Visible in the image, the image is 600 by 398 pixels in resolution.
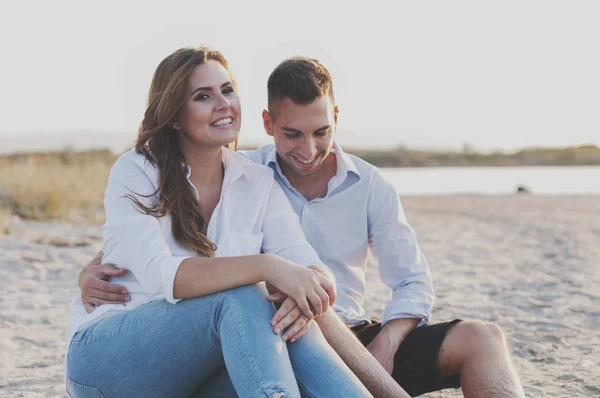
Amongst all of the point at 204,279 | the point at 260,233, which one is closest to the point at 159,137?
the point at 260,233

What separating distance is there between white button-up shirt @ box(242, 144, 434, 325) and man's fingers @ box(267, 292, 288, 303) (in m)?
0.59

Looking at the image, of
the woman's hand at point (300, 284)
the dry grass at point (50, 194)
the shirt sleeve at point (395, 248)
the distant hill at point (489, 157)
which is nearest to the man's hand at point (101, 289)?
the woman's hand at point (300, 284)

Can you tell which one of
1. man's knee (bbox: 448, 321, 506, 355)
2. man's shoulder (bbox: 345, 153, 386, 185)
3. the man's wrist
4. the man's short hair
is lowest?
the man's wrist

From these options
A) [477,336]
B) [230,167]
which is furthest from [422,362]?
[230,167]

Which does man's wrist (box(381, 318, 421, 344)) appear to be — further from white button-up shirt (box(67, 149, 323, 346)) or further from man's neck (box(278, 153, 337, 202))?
man's neck (box(278, 153, 337, 202))

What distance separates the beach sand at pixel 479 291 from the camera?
3818mm

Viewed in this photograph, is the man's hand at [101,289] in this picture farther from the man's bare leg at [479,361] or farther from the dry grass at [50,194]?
the dry grass at [50,194]

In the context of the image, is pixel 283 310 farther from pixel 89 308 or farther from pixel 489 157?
pixel 489 157

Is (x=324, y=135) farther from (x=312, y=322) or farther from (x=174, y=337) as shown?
(x=174, y=337)

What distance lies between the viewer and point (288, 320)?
240 cm

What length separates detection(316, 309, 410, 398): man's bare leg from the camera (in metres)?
2.54

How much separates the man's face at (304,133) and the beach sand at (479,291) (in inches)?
47.0

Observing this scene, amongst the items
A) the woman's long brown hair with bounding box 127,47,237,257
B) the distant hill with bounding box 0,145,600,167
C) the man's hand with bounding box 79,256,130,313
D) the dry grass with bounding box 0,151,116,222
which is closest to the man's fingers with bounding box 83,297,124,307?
the man's hand with bounding box 79,256,130,313

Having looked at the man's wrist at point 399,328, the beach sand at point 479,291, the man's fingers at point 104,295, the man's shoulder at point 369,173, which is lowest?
the beach sand at point 479,291
